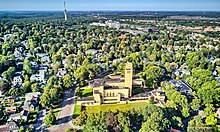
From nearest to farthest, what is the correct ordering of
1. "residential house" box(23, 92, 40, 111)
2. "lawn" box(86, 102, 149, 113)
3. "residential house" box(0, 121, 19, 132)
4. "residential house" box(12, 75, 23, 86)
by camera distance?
"residential house" box(0, 121, 19, 132), "residential house" box(23, 92, 40, 111), "lawn" box(86, 102, 149, 113), "residential house" box(12, 75, 23, 86)

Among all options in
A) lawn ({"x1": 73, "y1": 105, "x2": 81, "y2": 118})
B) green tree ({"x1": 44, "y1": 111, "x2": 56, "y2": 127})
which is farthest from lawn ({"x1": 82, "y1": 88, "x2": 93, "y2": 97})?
green tree ({"x1": 44, "y1": 111, "x2": 56, "y2": 127})

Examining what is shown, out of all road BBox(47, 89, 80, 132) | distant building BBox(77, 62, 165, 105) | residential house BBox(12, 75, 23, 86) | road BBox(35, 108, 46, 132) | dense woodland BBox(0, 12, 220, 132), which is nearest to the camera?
dense woodland BBox(0, 12, 220, 132)

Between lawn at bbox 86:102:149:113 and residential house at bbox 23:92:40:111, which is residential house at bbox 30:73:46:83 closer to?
residential house at bbox 23:92:40:111

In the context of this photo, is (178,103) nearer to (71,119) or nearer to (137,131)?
(137,131)

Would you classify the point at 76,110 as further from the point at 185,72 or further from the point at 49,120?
the point at 185,72

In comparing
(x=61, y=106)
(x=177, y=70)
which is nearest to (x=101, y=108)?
(x=61, y=106)

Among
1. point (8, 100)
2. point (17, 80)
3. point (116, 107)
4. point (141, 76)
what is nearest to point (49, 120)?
point (116, 107)

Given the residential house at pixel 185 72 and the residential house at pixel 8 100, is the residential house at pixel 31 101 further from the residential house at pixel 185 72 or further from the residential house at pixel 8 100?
the residential house at pixel 185 72

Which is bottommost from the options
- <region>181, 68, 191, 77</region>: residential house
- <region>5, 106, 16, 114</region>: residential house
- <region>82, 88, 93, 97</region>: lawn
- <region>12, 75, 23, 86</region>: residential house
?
<region>5, 106, 16, 114</region>: residential house

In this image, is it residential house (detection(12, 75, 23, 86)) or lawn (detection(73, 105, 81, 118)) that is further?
residential house (detection(12, 75, 23, 86))
